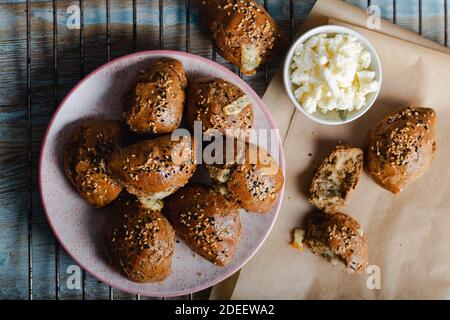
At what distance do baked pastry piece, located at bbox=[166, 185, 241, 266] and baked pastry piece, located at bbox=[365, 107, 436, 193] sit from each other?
60 centimetres

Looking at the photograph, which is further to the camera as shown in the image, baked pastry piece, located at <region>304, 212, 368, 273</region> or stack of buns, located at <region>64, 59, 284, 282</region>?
baked pastry piece, located at <region>304, 212, 368, 273</region>

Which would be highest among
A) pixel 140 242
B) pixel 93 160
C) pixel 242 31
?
pixel 242 31

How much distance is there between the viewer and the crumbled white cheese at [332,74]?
1.80 metres

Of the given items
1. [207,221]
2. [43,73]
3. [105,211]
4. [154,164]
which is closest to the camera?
[154,164]

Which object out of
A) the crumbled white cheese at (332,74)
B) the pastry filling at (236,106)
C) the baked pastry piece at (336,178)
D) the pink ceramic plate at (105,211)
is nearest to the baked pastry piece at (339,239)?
the baked pastry piece at (336,178)

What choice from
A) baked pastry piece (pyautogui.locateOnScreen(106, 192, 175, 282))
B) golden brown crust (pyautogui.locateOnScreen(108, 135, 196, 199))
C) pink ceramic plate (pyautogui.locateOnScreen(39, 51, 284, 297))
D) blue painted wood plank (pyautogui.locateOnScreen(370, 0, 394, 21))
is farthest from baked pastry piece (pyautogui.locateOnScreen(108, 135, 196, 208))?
blue painted wood plank (pyautogui.locateOnScreen(370, 0, 394, 21))

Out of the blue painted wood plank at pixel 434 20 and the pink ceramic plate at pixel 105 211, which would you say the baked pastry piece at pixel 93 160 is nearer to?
the pink ceramic plate at pixel 105 211

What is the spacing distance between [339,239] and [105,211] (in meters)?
0.86

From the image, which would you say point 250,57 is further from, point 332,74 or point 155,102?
point 155,102

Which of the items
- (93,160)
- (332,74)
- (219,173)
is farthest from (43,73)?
(332,74)

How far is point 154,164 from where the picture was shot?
1.56 meters

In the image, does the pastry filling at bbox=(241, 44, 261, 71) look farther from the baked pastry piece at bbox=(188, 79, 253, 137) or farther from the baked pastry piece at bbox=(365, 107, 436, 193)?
the baked pastry piece at bbox=(365, 107, 436, 193)

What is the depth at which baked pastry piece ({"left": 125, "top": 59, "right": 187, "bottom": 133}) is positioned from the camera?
1622mm
